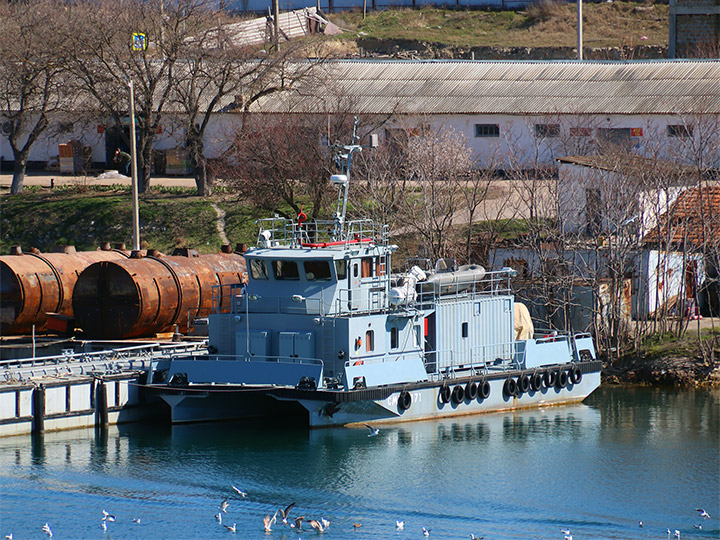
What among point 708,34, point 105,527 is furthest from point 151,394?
point 708,34

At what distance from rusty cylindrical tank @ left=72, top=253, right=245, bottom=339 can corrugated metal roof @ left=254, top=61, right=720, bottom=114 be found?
19387mm

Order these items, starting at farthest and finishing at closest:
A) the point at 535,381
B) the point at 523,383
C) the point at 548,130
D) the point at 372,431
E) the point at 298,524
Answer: the point at 548,130, the point at 535,381, the point at 523,383, the point at 372,431, the point at 298,524

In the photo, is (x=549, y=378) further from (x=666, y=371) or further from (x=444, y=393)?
(x=666, y=371)

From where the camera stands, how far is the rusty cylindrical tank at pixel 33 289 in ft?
119

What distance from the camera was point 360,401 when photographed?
29.3m

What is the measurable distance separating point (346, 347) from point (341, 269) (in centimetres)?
211

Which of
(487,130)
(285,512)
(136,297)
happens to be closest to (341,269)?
(136,297)

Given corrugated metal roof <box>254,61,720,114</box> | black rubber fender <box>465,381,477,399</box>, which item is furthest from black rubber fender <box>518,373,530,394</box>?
corrugated metal roof <box>254,61,720,114</box>

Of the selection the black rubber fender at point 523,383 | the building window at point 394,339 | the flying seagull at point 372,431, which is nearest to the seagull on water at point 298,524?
the flying seagull at point 372,431

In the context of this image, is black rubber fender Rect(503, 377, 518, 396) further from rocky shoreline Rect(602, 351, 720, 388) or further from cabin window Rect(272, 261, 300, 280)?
cabin window Rect(272, 261, 300, 280)

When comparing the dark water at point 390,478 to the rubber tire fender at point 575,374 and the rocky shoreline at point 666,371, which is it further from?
the rocky shoreline at point 666,371

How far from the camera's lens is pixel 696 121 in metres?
42.2

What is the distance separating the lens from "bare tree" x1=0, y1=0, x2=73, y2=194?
54.8 metres

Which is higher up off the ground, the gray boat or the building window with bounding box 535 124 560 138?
the building window with bounding box 535 124 560 138
